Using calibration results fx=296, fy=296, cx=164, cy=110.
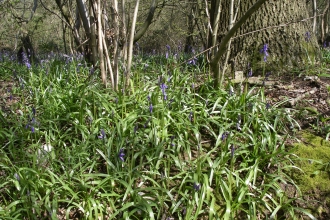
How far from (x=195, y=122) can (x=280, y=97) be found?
3.99 feet

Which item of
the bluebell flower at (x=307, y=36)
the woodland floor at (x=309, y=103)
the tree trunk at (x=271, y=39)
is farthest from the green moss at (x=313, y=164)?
the bluebell flower at (x=307, y=36)

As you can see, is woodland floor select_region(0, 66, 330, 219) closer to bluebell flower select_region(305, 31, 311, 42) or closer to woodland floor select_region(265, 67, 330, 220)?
woodland floor select_region(265, 67, 330, 220)

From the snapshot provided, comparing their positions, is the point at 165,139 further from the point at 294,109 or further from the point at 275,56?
the point at 275,56

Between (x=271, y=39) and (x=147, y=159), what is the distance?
2569 millimetres

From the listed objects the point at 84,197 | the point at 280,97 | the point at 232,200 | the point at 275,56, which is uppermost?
the point at 275,56

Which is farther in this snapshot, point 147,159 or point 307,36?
point 307,36

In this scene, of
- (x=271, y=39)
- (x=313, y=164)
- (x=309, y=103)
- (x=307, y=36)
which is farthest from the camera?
(x=307, y=36)

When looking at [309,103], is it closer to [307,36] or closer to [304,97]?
[304,97]

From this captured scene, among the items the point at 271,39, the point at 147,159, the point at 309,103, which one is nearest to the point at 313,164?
the point at 309,103

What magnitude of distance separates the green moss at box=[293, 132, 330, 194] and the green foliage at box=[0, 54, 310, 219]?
13cm

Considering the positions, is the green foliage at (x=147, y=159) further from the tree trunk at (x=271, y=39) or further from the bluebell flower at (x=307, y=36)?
the bluebell flower at (x=307, y=36)

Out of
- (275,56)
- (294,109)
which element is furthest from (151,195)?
(275,56)

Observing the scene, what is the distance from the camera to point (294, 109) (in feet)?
10.5

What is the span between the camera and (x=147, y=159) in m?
2.50
